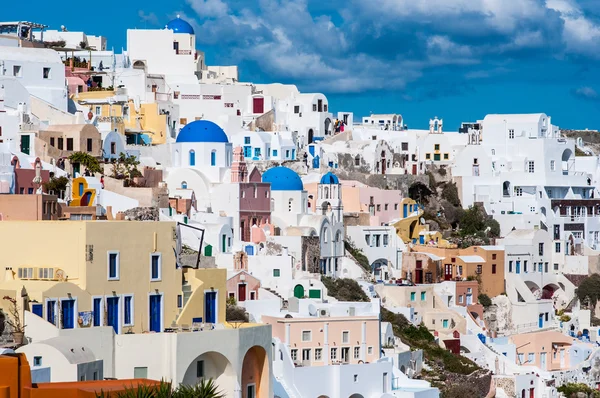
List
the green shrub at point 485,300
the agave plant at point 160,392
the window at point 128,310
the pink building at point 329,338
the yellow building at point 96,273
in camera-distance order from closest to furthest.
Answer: the agave plant at point 160,392, the yellow building at point 96,273, the window at point 128,310, the pink building at point 329,338, the green shrub at point 485,300

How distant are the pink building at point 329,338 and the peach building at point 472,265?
16603mm

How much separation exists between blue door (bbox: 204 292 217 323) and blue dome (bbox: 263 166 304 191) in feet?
81.7

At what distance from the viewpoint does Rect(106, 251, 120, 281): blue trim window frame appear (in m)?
38.6

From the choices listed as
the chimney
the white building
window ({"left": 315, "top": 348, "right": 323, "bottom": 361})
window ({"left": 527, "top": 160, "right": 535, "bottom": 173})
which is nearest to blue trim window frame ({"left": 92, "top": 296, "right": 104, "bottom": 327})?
the chimney

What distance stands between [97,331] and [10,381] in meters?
7.84

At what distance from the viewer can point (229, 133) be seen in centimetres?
7956

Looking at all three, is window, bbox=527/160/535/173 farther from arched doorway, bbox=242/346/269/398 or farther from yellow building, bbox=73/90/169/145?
arched doorway, bbox=242/346/269/398

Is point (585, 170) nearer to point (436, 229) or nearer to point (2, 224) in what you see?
point (436, 229)

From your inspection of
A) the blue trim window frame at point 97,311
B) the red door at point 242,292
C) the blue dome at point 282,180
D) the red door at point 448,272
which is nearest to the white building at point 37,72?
the blue dome at point 282,180

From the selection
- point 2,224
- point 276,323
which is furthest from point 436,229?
point 2,224

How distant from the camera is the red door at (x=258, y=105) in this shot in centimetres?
8581

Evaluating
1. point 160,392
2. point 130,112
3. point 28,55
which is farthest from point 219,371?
point 130,112

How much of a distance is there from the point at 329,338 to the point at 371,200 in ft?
75.6

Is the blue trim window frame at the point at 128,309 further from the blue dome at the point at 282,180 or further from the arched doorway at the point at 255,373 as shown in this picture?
the blue dome at the point at 282,180
